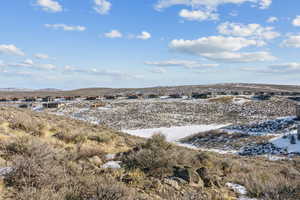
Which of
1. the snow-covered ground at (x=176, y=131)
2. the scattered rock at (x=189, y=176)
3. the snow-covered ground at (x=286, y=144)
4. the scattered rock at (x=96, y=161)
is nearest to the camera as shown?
the scattered rock at (x=189, y=176)

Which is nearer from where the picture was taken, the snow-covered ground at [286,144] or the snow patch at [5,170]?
the snow patch at [5,170]

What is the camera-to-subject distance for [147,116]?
3669 cm

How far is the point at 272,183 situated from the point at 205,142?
18.0 metres

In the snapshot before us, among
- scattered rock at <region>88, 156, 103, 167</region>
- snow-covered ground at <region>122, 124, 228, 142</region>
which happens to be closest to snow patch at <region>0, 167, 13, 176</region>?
scattered rock at <region>88, 156, 103, 167</region>

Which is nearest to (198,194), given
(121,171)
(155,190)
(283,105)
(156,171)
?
(155,190)

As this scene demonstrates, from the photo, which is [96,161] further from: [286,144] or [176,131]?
[176,131]

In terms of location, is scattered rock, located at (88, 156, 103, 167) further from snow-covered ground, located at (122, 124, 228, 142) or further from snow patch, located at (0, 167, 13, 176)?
snow-covered ground, located at (122, 124, 228, 142)

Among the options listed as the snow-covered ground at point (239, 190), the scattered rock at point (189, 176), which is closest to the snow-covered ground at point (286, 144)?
the snow-covered ground at point (239, 190)

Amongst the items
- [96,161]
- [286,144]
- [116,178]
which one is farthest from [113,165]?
[286,144]

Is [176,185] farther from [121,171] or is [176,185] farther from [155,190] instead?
[121,171]

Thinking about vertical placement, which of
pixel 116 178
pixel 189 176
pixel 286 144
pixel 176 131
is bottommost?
pixel 176 131

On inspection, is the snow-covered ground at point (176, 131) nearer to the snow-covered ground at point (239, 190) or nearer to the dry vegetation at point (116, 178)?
the dry vegetation at point (116, 178)

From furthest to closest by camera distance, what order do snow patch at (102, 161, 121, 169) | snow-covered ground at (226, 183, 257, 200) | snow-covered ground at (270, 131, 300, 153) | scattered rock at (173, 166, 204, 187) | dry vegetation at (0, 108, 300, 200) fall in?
snow-covered ground at (270, 131, 300, 153), snow patch at (102, 161, 121, 169), scattered rock at (173, 166, 204, 187), snow-covered ground at (226, 183, 257, 200), dry vegetation at (0, 108, 300, 200)

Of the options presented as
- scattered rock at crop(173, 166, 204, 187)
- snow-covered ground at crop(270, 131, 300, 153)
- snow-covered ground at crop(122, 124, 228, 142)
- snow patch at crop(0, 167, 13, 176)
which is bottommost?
snow-covered ground at crop(122, 124, 228, 142)
